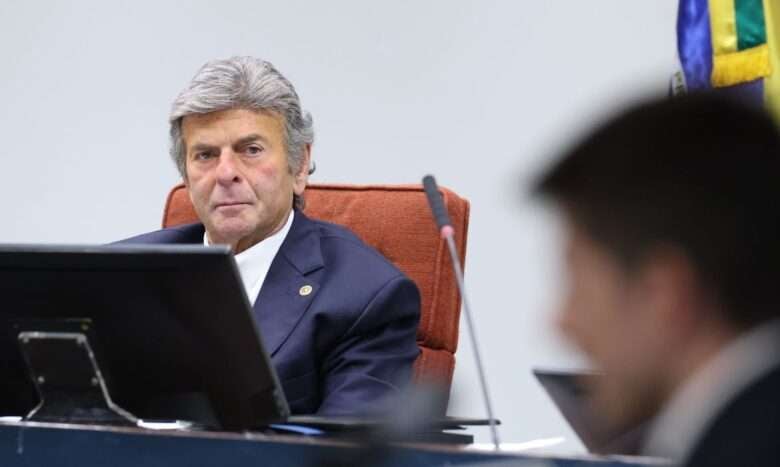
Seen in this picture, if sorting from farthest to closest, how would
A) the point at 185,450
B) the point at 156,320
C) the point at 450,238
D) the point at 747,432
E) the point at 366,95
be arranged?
1. the point at 366,95
2. the point at 450,238
3. the point at 156,320
4. the point at 185,450
5. the point at 747,432

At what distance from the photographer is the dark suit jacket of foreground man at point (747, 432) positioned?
0.94 m

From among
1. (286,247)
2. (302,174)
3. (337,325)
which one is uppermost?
(302,174)

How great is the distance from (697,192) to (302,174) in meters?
1.86

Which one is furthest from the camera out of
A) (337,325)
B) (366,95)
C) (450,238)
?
(366,95)

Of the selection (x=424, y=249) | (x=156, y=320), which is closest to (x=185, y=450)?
(x=156, y=320)

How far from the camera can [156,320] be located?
5.96ft

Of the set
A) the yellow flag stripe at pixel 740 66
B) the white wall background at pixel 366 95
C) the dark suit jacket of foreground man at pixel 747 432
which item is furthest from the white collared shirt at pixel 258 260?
the dark suit jacket of foreground man at pixel 747 432

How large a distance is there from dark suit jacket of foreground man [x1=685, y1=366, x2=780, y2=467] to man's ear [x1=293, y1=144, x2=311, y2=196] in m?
1.89

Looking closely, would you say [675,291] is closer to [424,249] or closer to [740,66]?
[424,249]

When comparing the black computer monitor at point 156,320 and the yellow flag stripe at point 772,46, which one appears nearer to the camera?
the black computer monitor at point 156,320

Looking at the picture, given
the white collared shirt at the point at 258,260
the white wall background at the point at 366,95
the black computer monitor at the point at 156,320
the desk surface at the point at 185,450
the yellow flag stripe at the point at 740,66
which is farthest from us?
the white wall background at the point at 366,95

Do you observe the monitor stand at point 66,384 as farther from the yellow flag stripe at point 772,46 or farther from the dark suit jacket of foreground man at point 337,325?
the yellow flag stripe at point 772,46

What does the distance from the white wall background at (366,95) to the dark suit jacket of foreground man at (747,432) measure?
232cm

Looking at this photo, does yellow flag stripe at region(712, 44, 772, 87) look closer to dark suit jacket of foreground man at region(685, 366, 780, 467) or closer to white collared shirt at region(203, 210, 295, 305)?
white collared shirt at region(203, 210, 295, 305)
